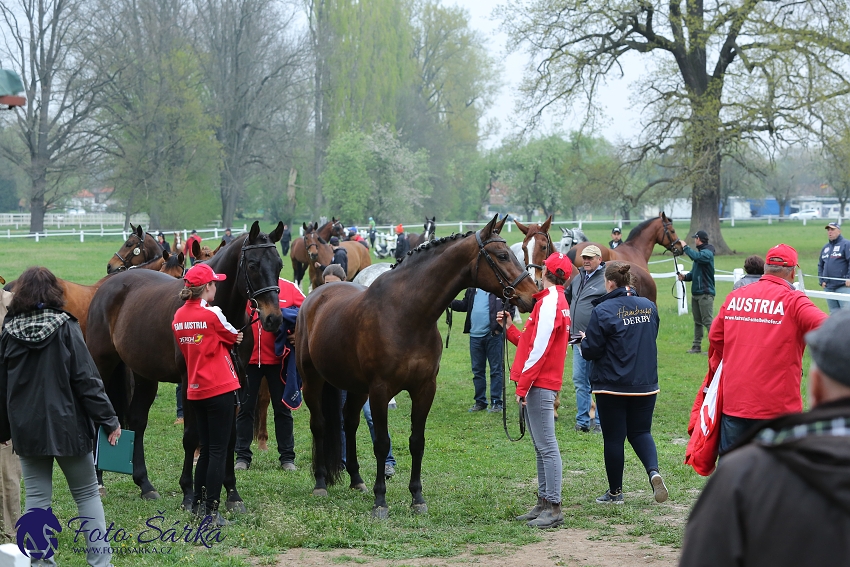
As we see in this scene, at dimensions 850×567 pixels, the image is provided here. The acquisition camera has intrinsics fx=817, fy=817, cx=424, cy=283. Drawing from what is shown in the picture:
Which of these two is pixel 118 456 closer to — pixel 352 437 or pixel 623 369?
pixel 352 437

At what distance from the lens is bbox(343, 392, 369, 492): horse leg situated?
283 inches

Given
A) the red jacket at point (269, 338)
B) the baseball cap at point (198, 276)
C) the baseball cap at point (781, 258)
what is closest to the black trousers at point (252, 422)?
the red jacket at point (269, 338)

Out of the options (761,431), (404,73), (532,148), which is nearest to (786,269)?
(761,431)

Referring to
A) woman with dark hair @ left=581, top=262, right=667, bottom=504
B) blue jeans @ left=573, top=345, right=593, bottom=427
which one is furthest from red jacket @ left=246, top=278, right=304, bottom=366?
blue jeans @ left=573, top=345, right=593, bottom=427

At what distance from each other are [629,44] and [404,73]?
34437mm

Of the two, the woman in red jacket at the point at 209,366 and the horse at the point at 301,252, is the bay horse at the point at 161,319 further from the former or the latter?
the horse at the point at 301,252

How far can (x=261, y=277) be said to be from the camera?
623cm

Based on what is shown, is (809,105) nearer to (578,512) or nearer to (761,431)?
(578,512)

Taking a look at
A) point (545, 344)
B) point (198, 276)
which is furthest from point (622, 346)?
point (198, 276)

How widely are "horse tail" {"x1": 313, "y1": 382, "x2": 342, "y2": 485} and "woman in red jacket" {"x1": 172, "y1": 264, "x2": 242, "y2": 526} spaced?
1275 mm

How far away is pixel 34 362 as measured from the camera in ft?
15.3

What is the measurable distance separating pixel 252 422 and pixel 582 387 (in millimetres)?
3741

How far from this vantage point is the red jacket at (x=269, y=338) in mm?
7749

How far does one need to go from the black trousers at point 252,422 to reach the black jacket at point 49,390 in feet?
9.63
